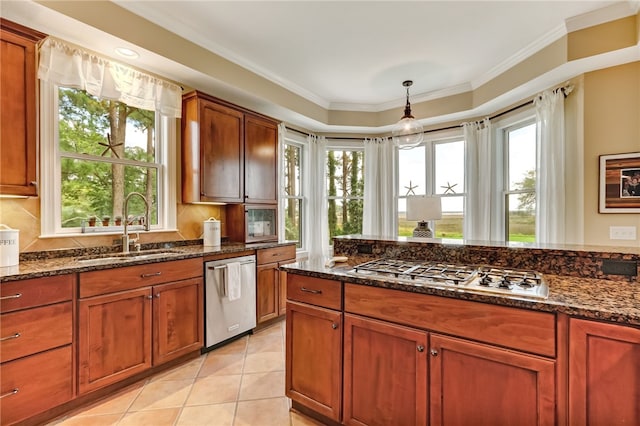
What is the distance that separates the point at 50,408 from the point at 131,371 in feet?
1.46

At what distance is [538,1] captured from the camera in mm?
2312

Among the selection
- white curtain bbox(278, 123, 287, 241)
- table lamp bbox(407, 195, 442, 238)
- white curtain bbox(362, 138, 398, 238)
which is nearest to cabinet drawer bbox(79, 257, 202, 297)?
white curtain bbox(278, 123, 287, 241)

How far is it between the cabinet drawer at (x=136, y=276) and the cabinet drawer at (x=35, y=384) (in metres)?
0.38

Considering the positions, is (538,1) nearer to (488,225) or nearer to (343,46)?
(343,46)

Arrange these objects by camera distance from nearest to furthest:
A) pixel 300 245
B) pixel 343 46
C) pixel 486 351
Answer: pixel 486 351, pixel 343 46, pixel 300 245

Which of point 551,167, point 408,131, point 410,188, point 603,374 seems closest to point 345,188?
point 410,188

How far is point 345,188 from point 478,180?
195 cm

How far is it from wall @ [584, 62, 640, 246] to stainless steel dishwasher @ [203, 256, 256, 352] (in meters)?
3.24

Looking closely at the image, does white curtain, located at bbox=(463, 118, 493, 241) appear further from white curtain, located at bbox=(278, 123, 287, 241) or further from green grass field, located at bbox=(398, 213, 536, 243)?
white curtain, located at bbox=(278, 123, 287, 241)

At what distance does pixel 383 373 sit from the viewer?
153 cm

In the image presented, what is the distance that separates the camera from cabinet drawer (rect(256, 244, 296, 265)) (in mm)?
3217

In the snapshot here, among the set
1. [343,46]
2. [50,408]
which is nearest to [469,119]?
[343,46]

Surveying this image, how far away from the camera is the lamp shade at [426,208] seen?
3240 millimetres

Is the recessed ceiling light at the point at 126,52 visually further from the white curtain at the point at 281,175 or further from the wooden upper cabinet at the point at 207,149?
the white curtain at the point at 281,175
